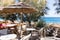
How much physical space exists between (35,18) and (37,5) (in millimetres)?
1307

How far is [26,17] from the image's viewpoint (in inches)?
714

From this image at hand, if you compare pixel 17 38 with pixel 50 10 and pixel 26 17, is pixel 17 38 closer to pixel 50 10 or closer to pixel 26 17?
pixel 26 17

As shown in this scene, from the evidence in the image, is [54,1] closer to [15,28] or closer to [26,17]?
[26,17]

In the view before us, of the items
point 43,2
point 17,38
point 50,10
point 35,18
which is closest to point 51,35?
point 17,38

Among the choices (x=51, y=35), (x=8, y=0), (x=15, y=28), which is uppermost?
(x=8, y=0)

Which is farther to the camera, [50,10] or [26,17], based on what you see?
[50,10]

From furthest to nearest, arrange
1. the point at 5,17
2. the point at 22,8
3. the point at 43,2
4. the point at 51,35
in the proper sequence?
the point at 43,2
the point at 5,17
the point at 51,35
the point at 22,8

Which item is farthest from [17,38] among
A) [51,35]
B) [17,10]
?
[51,35]

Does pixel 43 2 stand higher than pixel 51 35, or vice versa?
pixel 43 2

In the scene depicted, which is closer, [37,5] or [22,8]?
[22,8]

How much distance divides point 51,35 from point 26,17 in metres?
6.40

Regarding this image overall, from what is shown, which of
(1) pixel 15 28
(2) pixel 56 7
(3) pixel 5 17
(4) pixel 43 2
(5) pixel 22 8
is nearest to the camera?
(5) pixel 22 8

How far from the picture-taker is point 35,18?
18.0 m

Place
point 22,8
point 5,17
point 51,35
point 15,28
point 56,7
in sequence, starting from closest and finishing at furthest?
point 22,8 → point 15,28 → point 51,35 → point 5,17 → point 56,7
